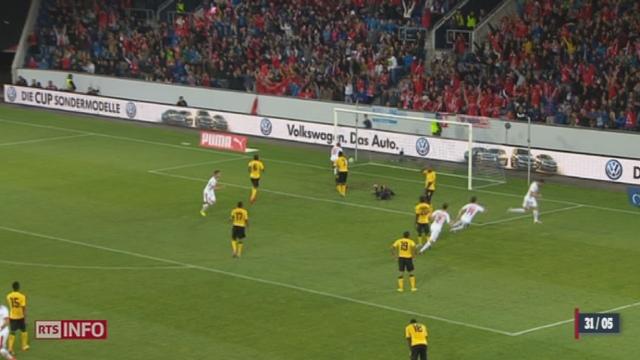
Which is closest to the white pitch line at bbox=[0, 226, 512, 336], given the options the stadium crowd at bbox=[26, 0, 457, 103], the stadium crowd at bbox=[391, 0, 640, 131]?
the stadium crowd at bbox=[391, 0, 640, 131]

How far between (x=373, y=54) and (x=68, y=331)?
114ft

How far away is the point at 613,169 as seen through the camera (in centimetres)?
5062

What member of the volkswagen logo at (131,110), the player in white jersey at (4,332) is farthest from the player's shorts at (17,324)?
the volkswagen logo at (131,110)

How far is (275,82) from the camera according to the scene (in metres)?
66.7

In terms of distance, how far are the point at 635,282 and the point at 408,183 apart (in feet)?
51.6

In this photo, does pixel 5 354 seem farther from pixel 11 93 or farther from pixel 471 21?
pixel 11 93

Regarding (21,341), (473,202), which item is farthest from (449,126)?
(21,341)

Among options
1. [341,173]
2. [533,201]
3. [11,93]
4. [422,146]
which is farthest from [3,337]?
[11,93]

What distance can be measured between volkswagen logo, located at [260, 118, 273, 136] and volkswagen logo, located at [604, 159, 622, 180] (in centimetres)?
1645

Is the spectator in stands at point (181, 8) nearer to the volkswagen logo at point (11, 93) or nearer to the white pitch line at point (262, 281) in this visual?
the volkswagen logo at point (11, 93)

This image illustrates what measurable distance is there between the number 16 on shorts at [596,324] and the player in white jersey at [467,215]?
1089cm

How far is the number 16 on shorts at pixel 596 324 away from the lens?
3167 cm

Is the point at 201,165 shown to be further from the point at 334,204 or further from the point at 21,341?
the point at 21,341

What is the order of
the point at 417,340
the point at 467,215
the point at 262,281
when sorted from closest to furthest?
the point at 417,340 < the point at 262,281 < the point at 467,215
